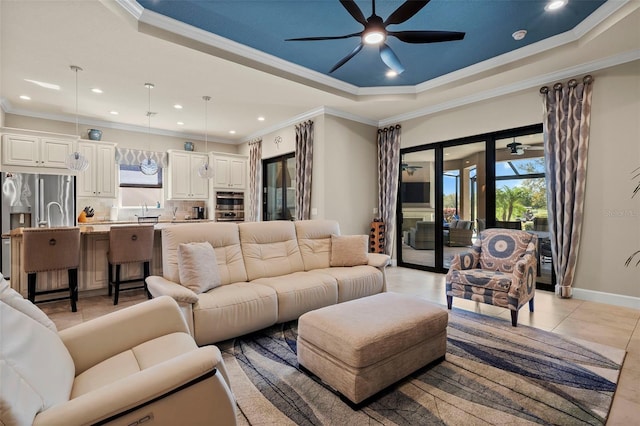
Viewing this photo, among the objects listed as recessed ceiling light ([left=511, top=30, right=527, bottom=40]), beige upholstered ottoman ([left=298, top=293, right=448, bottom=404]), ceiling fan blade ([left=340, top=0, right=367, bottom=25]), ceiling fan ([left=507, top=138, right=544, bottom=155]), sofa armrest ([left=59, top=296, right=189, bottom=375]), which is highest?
recessed ceiling light ([left=511, top=30, right=527, bottom=40])

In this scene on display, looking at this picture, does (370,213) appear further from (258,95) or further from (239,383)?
(239,383)

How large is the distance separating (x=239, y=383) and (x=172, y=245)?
4.74 feet

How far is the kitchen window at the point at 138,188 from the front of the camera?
6.93 meters

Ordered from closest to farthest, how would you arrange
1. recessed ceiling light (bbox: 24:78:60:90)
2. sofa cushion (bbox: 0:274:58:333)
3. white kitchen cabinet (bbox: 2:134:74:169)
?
1. sofa cushion (bbox: 0:274:58:333)
2. recessed ceiling light (bbox: 24:78:60:90)
3. white kitchen cabinet (bbox: 2:134:74:169)

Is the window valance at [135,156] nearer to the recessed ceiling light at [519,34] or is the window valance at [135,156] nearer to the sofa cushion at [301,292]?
the sofa cushion at [301,292]

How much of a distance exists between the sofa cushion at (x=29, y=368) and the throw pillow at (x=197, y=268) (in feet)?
4.08

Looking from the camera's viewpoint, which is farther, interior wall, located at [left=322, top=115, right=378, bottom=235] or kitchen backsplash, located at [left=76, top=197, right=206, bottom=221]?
kitchen backsplash, located at [left=76, top=197, right=206, bottom=221]

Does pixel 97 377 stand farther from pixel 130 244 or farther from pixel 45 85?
pixel 45 85

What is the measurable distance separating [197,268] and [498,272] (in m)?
3.17

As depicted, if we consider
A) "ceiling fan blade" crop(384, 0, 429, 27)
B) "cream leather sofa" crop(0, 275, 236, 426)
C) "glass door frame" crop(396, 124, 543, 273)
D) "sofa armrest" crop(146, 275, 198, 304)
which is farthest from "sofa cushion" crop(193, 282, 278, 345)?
"glass door frame" crop(396, 124, 543, 273)

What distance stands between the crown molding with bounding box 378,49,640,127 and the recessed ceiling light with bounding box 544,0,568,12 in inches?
52.3

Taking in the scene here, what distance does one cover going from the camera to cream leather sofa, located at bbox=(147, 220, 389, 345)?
250 centimetres

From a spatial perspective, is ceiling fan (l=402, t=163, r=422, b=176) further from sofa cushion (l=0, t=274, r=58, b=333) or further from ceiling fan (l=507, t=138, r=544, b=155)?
sofa cushion (l=0, t=274, r=58, b=333)

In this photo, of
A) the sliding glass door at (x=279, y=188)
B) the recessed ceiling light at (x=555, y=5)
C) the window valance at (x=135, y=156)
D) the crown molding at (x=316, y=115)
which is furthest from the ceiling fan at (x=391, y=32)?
the window valance at (x=135, y=156)
